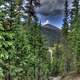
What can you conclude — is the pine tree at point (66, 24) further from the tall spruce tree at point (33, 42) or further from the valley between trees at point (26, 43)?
the tall spruce tree at point (33, 42)

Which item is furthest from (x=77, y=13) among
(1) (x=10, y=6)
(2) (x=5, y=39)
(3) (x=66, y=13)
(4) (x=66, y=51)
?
(2) (x=5, y=39)

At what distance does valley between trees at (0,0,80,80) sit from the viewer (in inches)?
959

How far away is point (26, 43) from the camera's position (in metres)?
40.8

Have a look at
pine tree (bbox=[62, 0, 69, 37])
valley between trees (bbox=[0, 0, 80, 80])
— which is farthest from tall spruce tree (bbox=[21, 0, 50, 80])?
pine tree (bbox=[62, 0, 69, 37])

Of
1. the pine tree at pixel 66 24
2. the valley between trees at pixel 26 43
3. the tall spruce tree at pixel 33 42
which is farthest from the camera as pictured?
the pine tree at pixel 66 24

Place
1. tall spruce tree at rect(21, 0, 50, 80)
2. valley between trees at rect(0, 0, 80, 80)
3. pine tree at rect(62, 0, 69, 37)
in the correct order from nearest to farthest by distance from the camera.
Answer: valley between trees at rect(0, 0, 80, 80)
tall spruce tree at rect(21, 0, 50, 80)
pine tree at rect(62, 0, 69, 37)

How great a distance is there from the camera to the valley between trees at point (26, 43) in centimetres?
2436

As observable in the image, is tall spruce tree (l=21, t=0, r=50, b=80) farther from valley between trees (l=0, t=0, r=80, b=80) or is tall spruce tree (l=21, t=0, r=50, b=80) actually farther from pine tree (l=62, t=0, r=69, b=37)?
pine tree (l=62, t=0, r=69, b=37)

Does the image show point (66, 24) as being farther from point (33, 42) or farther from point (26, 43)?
point (26, 43)

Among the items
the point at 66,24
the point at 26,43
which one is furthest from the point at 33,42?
the point at 66,24

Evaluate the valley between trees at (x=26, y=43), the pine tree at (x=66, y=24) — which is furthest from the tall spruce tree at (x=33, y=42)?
the pine tree at (x=66, y=24)

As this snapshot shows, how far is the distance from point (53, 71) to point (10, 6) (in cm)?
6312

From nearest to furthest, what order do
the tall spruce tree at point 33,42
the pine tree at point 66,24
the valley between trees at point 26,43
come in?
the valley between trees at point 26,43 → the tall spruce tree at point 33,42 → the pine tree at point 66,24

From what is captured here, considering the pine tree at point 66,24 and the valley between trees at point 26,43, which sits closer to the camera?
the valley between trees at point 26,43
